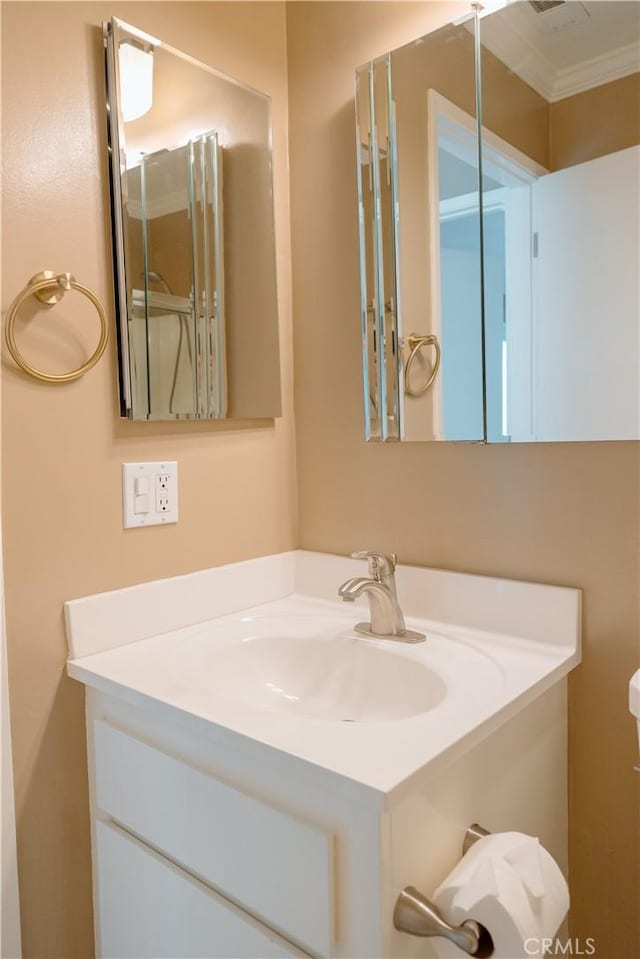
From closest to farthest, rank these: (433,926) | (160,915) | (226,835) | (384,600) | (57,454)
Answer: (433,926)
(226,835)
(160,915)
(57,454)
(384,600)

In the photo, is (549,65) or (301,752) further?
(549,65)

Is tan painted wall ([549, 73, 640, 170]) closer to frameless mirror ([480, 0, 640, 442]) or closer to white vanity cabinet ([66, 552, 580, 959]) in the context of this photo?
frameless mirror ([480, 0, 640, 442])

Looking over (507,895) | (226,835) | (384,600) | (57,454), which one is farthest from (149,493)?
(507,895)

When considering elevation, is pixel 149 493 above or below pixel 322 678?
above

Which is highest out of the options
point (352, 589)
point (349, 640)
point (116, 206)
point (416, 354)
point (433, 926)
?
point (116, 206)

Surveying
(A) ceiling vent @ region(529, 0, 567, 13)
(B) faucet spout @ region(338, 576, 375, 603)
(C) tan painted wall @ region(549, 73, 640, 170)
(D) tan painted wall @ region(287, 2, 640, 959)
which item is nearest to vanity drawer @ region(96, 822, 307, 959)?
(B) faucet spout @ region(338, 576, 375, 603)

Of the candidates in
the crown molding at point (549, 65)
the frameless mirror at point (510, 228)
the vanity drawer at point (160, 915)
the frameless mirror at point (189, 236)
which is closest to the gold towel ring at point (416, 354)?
the frameless mirror at point (510, 228)

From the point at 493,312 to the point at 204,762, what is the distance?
83 cm

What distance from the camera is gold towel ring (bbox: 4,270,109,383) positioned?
98 centimetres

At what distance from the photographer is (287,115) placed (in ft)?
4.76

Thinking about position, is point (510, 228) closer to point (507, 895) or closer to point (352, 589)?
point (352, 589)

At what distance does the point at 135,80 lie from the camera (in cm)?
113

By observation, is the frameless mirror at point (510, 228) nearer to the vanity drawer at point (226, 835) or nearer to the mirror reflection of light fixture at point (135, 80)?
the mirror reflection of light fixture at point (135, 80)

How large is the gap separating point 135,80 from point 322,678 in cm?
108
